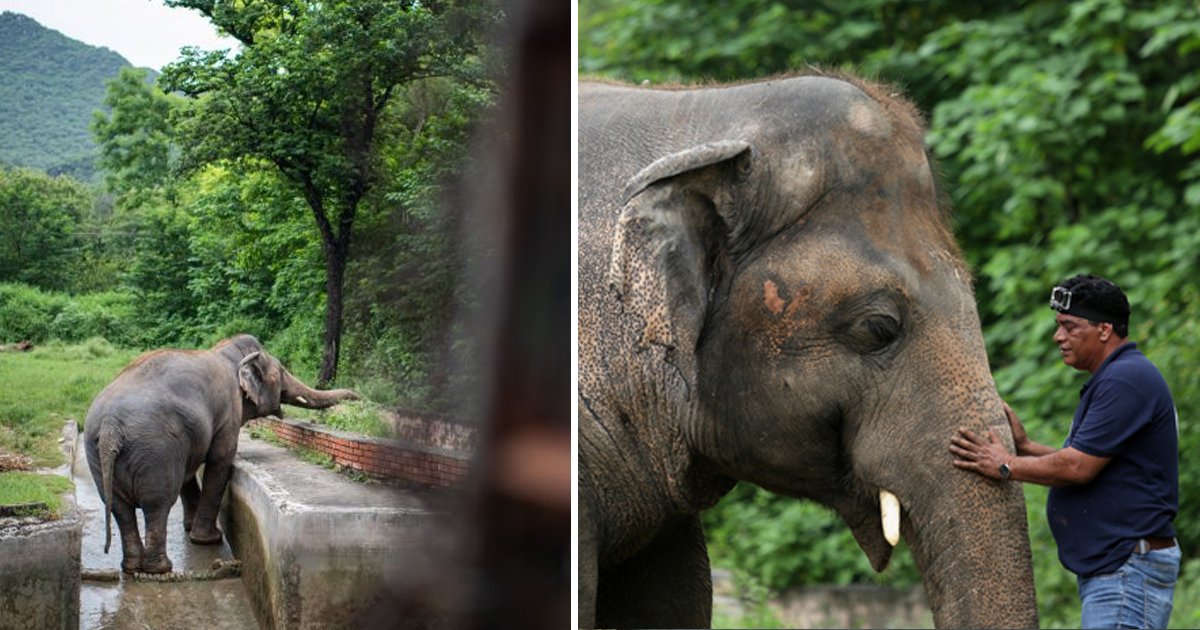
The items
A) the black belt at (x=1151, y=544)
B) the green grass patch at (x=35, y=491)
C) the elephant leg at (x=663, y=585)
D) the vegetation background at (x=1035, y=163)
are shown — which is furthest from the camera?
the vegetation background at (x=1035, y=163)

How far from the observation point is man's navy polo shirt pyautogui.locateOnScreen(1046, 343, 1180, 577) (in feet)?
6.92

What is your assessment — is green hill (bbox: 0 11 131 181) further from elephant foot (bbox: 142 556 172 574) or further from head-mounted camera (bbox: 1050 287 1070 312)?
head-mounted camera (bbox: 1050 287 1070 312)

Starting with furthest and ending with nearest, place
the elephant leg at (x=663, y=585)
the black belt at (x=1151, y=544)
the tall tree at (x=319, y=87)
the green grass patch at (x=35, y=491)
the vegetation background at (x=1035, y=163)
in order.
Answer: the vegetation background at (x=1035, y=163), the elephant leg at (x=663, y=585), the black belt at (x=1151, y=544), the tall tree at (x=319, y=87), the green grass patch at (x=35, y=491)

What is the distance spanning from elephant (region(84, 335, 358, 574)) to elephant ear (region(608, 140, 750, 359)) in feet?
2.60

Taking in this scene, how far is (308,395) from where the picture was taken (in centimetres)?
129

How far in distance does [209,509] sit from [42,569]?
0.51 ft

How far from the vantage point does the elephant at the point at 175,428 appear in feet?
4.04

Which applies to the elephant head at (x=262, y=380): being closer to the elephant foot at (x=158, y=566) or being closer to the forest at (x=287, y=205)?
the forest at (x=287, y=205)

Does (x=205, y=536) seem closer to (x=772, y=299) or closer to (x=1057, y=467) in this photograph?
(x=772, y=299)

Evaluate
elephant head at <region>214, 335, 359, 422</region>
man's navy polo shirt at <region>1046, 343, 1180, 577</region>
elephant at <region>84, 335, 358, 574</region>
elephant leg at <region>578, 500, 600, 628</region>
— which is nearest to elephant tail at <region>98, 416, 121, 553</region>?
elephant at <region>84, 335, 358, 574</region>

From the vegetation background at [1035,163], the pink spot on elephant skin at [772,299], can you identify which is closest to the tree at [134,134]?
the pink spot on elephant skin at [772,299]

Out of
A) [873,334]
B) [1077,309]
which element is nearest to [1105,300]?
[1077,309]

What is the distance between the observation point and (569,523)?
4.68ft

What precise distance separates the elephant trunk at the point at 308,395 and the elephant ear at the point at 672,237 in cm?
78
